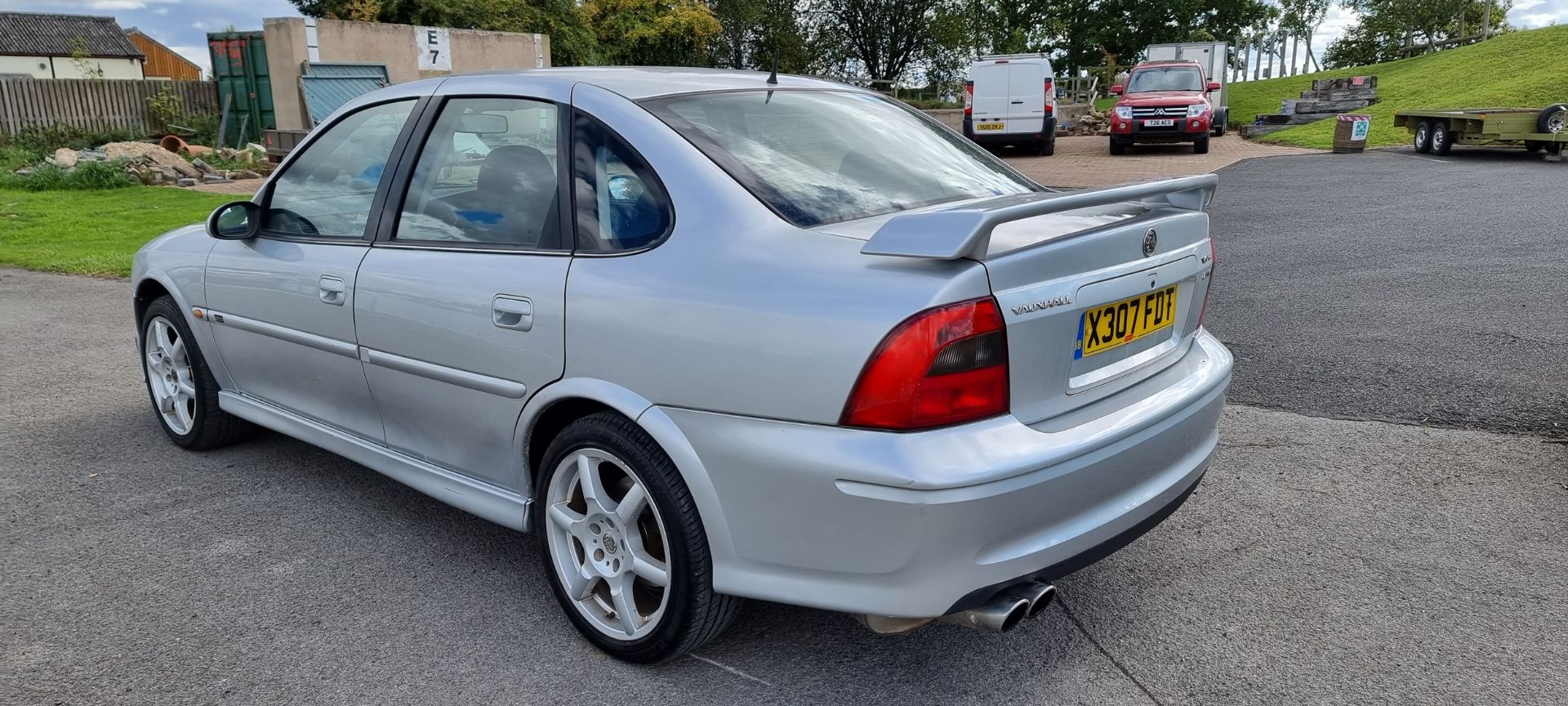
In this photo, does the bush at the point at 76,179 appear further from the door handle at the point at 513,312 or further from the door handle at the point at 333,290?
the door handle at the point at 513,312

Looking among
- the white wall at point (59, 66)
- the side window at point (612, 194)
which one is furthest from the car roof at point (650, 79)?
the white wall at point (59, 66)

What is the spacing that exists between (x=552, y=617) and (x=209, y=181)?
16.7 meters

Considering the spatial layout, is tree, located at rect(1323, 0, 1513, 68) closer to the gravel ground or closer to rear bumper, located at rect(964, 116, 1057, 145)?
rear bumper, located at rect(964, 116, 1057, 145)

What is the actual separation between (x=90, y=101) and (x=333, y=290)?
23.3 meters

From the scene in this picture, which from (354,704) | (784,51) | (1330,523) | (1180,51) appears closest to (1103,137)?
(1180,51)

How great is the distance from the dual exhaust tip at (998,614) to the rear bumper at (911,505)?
0.04 metres

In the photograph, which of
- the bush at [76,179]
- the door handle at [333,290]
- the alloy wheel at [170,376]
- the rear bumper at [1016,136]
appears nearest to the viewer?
the door handle at [333,290]

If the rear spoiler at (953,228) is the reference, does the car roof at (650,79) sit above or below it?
above

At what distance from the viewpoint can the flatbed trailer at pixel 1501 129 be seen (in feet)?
56.6

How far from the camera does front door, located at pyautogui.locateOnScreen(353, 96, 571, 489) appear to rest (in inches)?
112

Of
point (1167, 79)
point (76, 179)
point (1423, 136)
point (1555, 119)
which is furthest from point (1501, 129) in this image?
point (76, 179)

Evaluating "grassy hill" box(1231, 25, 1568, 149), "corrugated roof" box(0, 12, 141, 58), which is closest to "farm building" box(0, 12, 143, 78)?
"corrugated roof" box(0, 12, 141, 58)

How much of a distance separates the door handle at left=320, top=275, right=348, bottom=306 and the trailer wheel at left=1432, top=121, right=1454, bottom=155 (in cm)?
2000

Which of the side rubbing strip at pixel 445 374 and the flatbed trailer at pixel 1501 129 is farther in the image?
the flatbed trailer at pixel 1501 129
